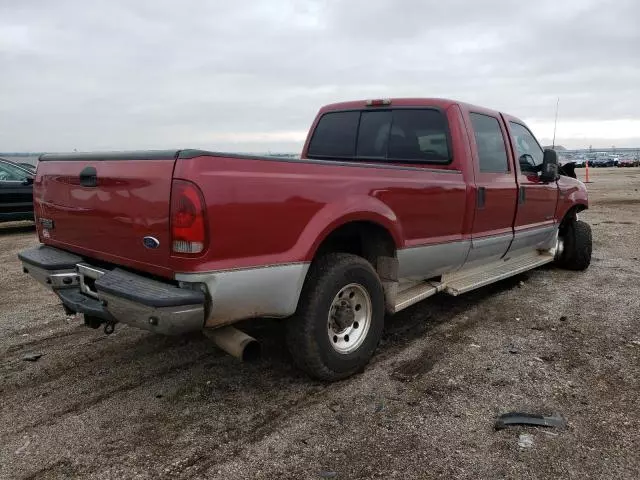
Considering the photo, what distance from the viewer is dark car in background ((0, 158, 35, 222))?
988 cm

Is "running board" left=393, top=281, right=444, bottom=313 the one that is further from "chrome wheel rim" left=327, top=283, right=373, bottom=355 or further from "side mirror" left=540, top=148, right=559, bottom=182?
"side mirror" left=540, top=148, right=559, bottom=182

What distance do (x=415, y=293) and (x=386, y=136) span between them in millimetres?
1524

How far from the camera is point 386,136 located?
187 inches

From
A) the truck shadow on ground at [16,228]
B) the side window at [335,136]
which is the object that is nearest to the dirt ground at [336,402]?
the side window at [335,136]

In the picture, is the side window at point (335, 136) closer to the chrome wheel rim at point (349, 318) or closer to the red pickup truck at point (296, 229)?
the red pickup truck at point (296, 229)

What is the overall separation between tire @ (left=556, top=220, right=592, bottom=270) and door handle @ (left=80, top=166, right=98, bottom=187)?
5768 mm

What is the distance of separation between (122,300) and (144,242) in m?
0.33

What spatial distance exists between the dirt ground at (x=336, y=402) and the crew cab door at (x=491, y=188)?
0.68m

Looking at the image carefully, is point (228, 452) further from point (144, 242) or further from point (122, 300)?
point (144, 242)

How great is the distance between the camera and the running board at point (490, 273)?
4512mm

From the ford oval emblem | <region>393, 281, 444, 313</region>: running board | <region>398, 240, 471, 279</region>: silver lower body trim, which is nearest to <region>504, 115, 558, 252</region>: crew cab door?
<region>398, 240, 471, 279</region>: silver lower body trim

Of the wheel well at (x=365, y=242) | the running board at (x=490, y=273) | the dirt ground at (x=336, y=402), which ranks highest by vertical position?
the wheel well at (x=365, y=242)

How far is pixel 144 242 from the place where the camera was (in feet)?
9.18

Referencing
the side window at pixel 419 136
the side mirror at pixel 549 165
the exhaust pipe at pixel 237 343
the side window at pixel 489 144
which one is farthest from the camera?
the side mirror at pixel 549 165
